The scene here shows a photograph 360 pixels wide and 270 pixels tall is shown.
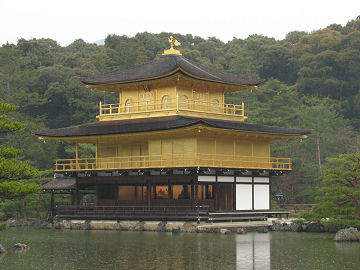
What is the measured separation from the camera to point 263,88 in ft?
286

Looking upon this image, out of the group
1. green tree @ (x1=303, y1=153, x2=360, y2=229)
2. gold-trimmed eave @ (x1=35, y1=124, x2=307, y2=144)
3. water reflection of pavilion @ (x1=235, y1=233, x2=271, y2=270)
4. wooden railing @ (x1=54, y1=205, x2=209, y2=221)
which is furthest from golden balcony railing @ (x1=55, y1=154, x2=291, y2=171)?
green tree @ (x1=303, y1=153, x2=360, y2=229)

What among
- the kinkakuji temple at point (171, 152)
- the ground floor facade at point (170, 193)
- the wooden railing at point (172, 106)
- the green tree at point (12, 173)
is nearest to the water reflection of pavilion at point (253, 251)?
the ground floor facade at point (170, 193)

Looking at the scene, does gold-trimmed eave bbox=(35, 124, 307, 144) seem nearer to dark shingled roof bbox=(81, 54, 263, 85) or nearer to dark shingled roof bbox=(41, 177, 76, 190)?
dark shingled roof bbox=(41, 177, 76, 190)

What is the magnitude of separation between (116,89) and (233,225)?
17664 mm

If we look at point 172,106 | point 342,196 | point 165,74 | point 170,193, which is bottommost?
point 342,196

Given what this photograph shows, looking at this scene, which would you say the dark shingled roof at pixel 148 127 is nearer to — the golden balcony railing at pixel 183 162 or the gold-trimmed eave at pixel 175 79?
the golden balcony railing at pixel 183 162

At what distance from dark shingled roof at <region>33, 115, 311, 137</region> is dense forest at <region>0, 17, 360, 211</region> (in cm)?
1607

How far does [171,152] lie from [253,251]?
18093 millimetres

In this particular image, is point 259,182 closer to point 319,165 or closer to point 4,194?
point 319,165

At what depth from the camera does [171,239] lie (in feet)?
132

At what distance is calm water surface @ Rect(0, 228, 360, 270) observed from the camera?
95.6ft

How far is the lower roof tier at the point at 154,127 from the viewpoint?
1935 inches

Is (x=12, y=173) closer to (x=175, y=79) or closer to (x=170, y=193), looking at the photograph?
(x=170, y=193)

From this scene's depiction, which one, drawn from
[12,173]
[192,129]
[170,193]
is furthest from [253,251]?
[170,193]
